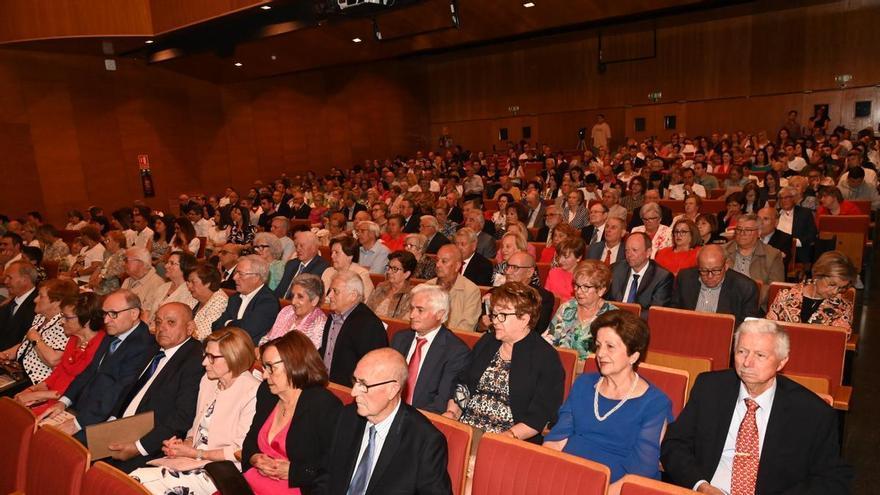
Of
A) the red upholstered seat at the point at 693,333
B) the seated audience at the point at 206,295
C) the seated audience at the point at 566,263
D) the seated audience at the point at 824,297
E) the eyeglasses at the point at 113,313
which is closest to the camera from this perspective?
the seated audience at the point at 824,297

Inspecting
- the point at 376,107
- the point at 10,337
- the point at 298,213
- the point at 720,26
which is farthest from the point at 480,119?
the point at 10,337

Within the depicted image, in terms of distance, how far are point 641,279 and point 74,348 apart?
4.01 m

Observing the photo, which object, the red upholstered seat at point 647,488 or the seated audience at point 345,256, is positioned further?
the seated audience at point 345,256

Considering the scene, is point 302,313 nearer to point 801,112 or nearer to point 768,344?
point 768,344

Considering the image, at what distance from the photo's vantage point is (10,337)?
16.4 ft

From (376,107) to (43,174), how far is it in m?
9.54

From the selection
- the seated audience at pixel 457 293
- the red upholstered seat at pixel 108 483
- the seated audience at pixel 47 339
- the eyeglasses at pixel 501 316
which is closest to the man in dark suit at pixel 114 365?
the seated audience at pixel 47 339

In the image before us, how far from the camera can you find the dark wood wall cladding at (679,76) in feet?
43.4

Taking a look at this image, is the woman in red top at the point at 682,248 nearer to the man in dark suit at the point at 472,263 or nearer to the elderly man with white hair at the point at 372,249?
the man in dark suit at the point at 472,263

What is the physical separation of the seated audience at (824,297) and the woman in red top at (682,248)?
3.84ft

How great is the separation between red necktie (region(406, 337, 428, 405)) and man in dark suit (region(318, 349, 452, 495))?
80 cm

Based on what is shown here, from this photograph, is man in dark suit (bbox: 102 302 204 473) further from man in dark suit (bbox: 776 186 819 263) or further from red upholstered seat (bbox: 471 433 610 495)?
man in dark suit (bbox: 776 186 819 263)

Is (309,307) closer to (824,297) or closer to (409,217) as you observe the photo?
(824,297)

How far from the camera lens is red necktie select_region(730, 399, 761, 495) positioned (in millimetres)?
2139
